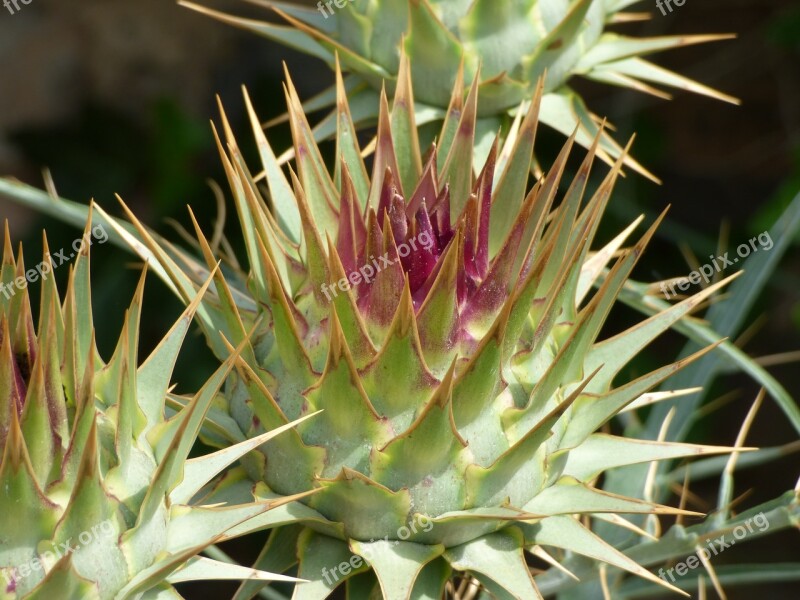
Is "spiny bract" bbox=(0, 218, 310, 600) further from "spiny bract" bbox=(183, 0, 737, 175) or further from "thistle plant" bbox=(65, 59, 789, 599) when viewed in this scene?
"spiny bract" bbox=(183, 0, 737, 175)

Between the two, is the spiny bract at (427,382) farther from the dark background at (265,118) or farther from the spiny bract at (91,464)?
the dark background at (265,118)

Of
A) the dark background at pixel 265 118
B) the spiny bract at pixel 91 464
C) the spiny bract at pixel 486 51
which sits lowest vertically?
the spiny bract at pixel 91 464

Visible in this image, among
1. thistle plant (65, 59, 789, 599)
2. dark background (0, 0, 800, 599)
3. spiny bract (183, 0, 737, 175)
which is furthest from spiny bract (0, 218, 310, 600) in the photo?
dark background (0, 0, 800, 599)

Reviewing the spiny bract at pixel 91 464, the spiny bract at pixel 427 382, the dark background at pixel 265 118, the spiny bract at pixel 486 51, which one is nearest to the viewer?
the spiny bract at pixel 91 464

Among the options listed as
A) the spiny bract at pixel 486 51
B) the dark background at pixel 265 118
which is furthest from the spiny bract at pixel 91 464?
the dark background at pixel 265 118

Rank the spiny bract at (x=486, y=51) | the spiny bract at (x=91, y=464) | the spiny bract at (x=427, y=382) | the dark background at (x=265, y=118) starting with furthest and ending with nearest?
1. the dark background at (x=265, y=118)
2. the spiny bract at (x=486, y=51)
3. the spiny bract at (x=427, y=382)
4. the spiny bract at (x=91, y=464)

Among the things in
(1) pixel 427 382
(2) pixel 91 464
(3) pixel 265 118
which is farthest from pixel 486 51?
(3) pixel 265 118
